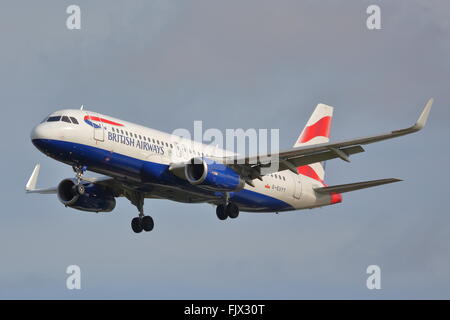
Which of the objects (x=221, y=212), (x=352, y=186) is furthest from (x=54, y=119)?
(x=352, y=186)

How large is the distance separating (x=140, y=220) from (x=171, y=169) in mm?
8240

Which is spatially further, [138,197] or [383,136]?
[138,197]

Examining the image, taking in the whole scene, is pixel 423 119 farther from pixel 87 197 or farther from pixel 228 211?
pixel 87 197

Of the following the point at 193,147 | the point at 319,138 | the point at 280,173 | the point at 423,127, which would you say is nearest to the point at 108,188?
the point at 193,147

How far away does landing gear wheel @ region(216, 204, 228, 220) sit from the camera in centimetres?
6650

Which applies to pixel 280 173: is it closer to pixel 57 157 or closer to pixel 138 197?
pixel 138 197

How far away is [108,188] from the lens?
6881 cm

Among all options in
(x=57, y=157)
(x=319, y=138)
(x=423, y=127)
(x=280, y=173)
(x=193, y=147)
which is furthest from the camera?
(x=319, y=138)

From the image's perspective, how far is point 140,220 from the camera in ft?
229

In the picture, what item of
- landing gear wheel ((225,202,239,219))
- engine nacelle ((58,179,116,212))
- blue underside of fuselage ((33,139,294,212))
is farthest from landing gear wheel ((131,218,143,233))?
landing gear wheel ((225,202,239,219))

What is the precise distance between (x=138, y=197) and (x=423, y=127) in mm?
21362

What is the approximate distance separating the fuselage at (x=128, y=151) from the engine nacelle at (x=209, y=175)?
2.77 ft

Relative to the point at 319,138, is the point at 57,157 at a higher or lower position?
lower

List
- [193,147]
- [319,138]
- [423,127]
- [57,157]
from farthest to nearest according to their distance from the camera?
1. [319,138]
2. [193,147]
3. [57,157]
4. [423,127]
